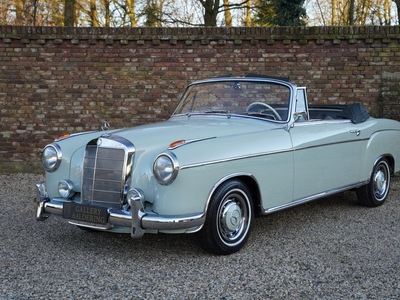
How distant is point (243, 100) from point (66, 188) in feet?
6.67

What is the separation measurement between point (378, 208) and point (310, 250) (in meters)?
2.21

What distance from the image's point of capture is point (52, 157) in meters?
4.80

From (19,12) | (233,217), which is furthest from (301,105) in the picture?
(19,12)

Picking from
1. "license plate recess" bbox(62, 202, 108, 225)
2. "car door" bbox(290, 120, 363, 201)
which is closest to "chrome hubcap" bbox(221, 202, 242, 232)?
"car door" bbox(290, 120, 363, 201)

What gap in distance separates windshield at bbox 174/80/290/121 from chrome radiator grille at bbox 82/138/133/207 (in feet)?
4.84

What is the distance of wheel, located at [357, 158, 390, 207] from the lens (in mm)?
6352

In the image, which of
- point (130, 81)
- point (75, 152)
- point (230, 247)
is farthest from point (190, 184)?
point (130, 81)

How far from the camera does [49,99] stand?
8867mm

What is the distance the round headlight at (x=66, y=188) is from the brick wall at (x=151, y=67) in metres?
4.31

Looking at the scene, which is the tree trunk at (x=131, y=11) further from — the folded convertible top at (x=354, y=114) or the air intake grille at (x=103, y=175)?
the air intake grille at (x=103, y=175)

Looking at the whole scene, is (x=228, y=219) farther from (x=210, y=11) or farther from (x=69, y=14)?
(x=210, y=11)

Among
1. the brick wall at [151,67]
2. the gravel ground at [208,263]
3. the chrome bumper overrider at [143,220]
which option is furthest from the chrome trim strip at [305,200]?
the brick wall at [151,67]

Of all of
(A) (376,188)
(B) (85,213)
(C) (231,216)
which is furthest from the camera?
(A) (376,188)

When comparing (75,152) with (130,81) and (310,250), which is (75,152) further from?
(130,81)
